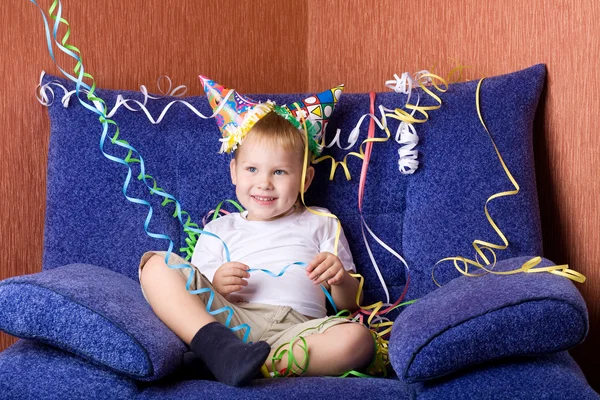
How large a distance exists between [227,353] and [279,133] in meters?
0.65

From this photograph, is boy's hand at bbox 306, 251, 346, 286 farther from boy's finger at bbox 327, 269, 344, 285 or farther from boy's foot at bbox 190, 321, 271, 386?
boy's foot at bbox 190, 321, 271, 386

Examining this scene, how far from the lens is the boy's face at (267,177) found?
6.09ft

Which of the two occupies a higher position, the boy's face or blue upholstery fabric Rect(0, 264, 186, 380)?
the boy's face

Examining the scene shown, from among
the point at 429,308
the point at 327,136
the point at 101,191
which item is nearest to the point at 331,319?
the point at 429,308

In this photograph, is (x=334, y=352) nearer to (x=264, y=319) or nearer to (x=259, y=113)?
(x=264, y=319)

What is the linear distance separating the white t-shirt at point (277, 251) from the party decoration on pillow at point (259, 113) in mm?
185

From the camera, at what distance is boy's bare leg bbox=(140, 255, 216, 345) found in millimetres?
1545

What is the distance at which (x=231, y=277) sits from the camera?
1702 mm

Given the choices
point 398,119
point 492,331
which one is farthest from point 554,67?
point 492,331

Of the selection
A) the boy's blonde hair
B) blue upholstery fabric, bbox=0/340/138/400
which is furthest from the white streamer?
blue upholstery fabric, bbox=0/340/138/400

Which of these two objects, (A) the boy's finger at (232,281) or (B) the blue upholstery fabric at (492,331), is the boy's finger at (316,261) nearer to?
(A) the boy's finger at (232,281)

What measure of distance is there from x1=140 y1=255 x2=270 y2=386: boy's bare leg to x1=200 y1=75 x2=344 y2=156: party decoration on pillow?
0.40 metres

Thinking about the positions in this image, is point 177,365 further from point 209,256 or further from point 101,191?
point 101,191

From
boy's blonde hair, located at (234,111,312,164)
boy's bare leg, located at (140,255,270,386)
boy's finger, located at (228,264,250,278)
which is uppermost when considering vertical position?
boy's blonde hair, located at (234,111,312,164)
